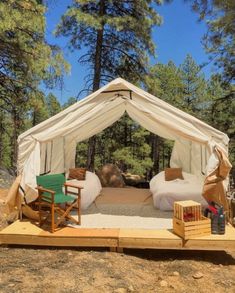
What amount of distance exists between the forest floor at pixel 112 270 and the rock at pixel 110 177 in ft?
15.6

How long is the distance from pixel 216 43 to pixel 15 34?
4.32 m

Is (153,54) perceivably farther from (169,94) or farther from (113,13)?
(169,94)

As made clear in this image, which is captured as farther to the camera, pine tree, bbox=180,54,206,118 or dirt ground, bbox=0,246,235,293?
pine tree, bbox=180,54,206,118

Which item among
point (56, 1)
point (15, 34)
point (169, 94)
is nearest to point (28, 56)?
point (15, 34)

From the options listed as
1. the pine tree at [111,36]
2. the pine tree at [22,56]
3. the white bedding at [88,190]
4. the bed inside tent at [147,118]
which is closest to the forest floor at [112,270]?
the bed inside tent at [147,118]

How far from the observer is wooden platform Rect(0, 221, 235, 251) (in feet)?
13.6

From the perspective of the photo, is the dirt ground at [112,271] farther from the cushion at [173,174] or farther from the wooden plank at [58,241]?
the cushion at [173,174]

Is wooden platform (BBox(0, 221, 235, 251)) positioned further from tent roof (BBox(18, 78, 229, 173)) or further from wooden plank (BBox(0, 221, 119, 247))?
tent roof (BBox(18, 78, 229, 173))

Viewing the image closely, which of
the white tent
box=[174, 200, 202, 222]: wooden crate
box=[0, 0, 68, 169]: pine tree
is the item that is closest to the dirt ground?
box=[174, 200, 202, 222]: wooden crate

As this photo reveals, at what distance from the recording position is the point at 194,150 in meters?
7.48

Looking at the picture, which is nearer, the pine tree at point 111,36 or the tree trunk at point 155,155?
the pine tree at point 111,36

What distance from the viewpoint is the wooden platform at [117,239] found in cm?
415

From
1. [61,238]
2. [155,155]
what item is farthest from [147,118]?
[155,155]

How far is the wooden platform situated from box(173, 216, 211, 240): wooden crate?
0.07 m
